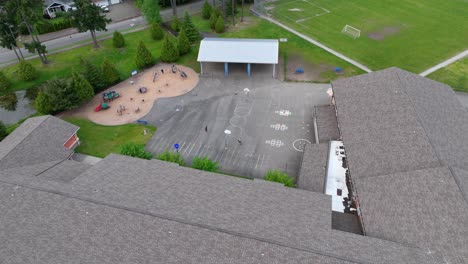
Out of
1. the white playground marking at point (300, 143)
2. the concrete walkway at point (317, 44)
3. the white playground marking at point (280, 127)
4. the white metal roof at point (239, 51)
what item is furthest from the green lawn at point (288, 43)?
the white playground marking at point (300, 143)

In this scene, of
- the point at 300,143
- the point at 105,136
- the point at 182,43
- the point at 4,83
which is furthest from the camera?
the point at 182,43

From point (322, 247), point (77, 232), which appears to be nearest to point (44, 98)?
point (77, 232)

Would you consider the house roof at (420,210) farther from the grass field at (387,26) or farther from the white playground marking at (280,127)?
the grass field at (387,26)

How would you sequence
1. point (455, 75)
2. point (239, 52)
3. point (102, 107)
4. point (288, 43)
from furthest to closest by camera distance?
point (288, 43) < point (239, 52) < point (455, 75) < point (102, 107)

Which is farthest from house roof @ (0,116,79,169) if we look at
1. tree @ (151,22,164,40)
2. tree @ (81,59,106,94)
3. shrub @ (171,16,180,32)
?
shrub @ (171,16,180,32)

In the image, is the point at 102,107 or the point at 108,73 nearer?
the point at 102,107

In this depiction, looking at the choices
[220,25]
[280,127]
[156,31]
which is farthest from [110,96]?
[220,25]

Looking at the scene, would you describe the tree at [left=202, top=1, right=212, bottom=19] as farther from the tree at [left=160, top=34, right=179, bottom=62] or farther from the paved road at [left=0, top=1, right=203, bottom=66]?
the tree at [left=160, top=34, right=179, bottom=62]

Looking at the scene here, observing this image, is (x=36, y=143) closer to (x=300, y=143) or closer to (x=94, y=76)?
(x=94, y=76)

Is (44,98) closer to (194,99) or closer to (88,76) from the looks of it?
(88,76)
